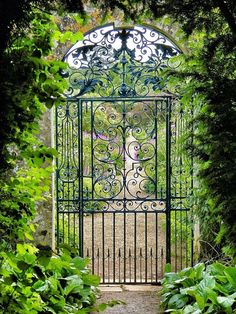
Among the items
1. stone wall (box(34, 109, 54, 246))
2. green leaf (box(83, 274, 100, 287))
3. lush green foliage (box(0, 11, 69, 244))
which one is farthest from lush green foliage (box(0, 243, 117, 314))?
stone wall (box(34, 109, 54, 246))

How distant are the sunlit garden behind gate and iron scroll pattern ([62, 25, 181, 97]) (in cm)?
1

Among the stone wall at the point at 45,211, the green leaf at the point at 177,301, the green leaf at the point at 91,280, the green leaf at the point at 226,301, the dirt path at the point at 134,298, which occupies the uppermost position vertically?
the stone wall at the point at 45,211

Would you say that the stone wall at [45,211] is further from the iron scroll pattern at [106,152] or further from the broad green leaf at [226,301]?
the broad green leaf at [226,301]

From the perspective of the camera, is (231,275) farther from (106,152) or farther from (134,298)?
(106,152)

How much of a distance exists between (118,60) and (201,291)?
313 centimetres

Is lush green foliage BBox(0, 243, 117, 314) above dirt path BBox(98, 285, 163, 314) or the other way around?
above

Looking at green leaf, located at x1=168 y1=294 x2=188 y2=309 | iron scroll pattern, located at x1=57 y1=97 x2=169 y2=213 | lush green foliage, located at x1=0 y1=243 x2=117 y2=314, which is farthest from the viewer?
iron scroll pattern, located at x1=57 y1=97 x2=169 y2=213

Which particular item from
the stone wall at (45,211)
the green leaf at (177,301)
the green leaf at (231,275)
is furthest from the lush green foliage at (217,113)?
the stone wall at (45,211)

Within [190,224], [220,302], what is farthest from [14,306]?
[190,224]

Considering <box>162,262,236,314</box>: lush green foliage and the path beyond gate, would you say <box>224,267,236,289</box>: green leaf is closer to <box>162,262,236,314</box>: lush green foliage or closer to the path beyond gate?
<box>162,262,236,314</box>: lush green foliage

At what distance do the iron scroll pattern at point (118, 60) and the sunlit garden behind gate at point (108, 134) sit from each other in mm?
13

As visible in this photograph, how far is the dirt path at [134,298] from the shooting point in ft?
18.7

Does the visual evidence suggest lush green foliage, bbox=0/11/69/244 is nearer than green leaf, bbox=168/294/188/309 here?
Yes

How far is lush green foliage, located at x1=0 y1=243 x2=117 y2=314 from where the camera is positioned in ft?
7.95
